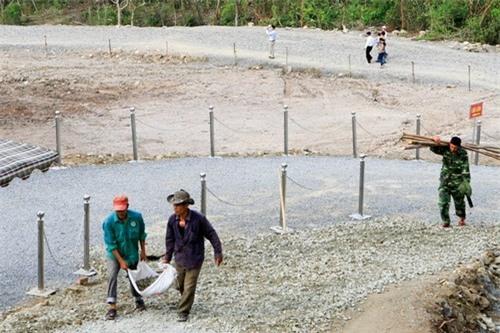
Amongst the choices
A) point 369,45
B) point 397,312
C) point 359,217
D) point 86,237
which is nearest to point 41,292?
point 86,237

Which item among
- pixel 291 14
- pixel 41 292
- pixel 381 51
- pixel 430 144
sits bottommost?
pixel 41 292

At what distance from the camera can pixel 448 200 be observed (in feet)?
44.0

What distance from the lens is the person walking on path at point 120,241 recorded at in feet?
31.6

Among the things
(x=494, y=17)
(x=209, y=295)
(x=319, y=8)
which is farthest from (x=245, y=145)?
(x=319, y=8)

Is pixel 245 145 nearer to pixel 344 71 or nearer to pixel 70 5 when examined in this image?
pixel 344 71

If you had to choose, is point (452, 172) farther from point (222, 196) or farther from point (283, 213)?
point (222, 196)

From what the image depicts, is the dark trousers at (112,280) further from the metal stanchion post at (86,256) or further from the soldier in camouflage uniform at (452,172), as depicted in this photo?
the soldier in camouflage uniform at (452,172)

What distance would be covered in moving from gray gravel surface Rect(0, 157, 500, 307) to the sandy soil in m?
2.15

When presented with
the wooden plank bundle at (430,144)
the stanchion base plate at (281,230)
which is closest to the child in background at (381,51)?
the wooden plank bundle at (430,144)

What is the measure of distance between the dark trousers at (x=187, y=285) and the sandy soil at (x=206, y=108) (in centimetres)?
1000

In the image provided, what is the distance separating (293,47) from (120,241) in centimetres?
2597

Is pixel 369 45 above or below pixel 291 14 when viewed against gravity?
below

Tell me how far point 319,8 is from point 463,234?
31.2 m

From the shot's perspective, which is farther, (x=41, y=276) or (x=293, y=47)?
(x=293, y=47)
